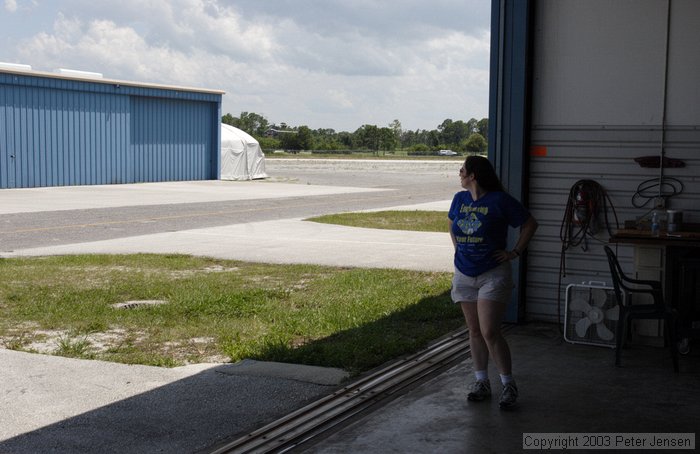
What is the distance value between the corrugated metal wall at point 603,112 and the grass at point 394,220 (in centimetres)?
1017

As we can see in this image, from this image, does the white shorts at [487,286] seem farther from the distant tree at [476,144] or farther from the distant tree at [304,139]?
the distant tree at [304,139]

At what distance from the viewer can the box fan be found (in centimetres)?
800

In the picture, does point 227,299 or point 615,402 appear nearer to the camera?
point 615,402

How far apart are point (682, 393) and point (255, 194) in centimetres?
2627

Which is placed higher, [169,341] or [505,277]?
[505,277]

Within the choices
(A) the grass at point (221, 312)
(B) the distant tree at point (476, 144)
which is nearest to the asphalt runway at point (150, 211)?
(A) the grass at point (221, 312)

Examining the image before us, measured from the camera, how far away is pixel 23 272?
39.7 ft

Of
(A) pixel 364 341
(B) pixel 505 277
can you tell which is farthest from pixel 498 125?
(B) pixel 505 277

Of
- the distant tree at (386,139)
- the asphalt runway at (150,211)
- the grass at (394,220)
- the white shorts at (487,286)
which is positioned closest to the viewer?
the white shorts at (487,286)

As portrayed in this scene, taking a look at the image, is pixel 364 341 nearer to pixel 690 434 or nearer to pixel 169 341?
pixel 169 341

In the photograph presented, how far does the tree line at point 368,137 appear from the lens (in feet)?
387

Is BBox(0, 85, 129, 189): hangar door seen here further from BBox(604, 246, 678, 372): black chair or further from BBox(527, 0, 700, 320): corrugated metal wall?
BBox(604, 246, 678, 372): black chair

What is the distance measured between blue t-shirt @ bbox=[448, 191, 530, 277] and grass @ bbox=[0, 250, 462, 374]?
1721 mm

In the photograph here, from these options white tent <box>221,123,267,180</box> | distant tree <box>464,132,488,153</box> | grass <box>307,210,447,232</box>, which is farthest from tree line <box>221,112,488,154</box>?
grass <box>307,210,447,232</box>
